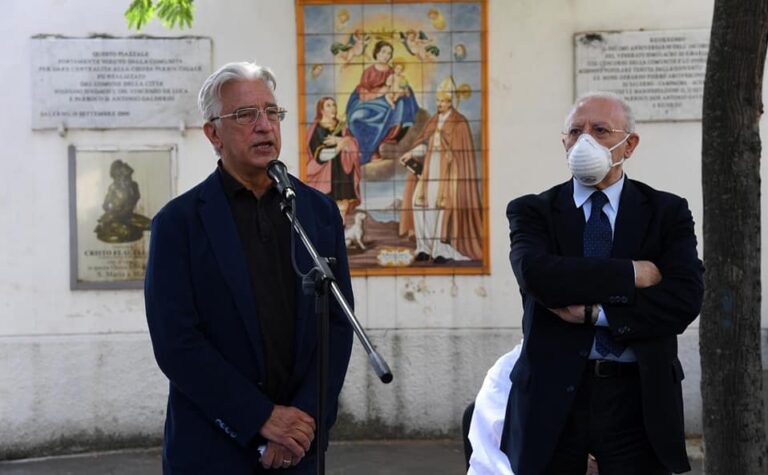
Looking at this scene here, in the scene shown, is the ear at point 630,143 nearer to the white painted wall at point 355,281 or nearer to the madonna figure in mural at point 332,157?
the white painted wall at point 355,281

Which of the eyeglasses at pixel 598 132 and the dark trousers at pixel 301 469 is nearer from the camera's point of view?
the dark trousers at pixel 301 469

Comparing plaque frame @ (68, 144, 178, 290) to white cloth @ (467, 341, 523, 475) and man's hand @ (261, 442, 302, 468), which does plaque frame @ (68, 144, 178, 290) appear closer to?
white cloth @ (467, 341, 523, 475)

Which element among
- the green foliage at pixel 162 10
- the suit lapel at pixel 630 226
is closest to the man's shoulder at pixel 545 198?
the suit lapel at pixel 630 226

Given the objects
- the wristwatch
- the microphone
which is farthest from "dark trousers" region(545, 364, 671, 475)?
the microphone

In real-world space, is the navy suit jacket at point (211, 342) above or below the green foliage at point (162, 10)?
below

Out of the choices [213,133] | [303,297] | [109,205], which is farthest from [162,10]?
[303,297]

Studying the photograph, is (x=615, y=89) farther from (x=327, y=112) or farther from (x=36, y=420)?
(x=36, y=420)

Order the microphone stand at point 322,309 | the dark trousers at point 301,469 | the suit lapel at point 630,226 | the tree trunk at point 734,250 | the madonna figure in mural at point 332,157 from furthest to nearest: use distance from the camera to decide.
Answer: the madonna figure in mural at point 332,157
the tree trunk at point 734,250
the suit lapel at point 630,226
the dark trousers at point 301,469
the microphone stand at point 322,309

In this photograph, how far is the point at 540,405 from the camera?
360 cm

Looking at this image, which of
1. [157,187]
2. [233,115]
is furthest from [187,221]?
[157,187]

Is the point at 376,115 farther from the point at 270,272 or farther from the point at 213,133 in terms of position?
the point at 270,272

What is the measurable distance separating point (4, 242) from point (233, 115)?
4.82 metres

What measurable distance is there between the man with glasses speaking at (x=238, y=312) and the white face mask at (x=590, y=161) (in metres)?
0.90

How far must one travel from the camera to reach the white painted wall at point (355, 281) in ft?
25.3
